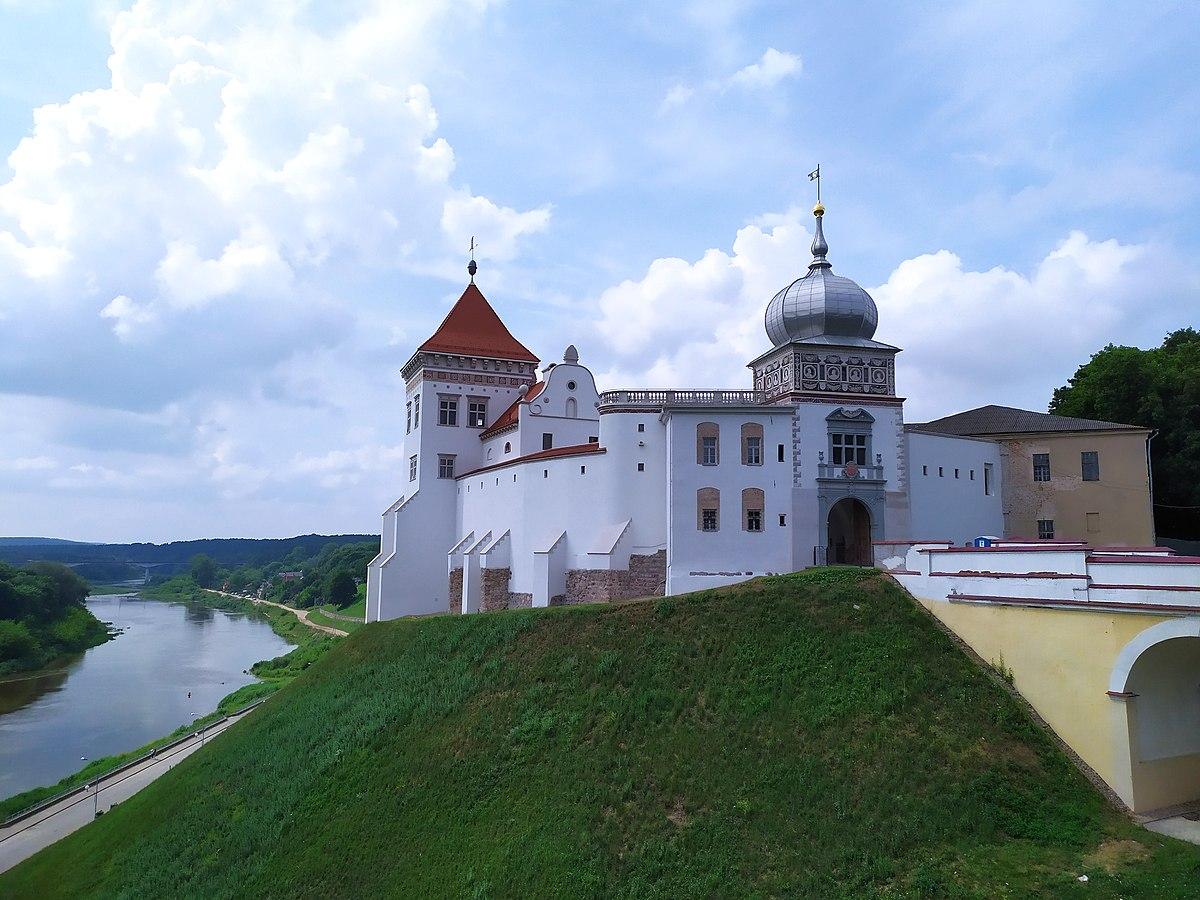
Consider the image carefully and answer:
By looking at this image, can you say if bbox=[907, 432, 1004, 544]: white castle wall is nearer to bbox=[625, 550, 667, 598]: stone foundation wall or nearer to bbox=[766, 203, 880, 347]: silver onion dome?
bbox=[766, 203, 880, 347]: silver onion dome

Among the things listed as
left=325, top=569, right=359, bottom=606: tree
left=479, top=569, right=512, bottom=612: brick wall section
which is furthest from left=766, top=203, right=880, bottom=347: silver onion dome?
left=325, top=569, right=359, bottom=606: tree

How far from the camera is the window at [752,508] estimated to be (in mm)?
28984

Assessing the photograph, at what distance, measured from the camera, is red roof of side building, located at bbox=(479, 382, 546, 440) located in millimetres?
41500

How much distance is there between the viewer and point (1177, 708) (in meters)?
14.8

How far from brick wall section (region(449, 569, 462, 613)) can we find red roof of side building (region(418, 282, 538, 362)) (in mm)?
12473

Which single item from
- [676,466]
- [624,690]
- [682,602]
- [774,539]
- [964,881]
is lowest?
[964,881]

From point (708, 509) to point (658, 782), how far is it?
13390 millimetres

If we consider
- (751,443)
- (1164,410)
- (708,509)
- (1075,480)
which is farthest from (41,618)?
(1164,410)

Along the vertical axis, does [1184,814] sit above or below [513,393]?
below

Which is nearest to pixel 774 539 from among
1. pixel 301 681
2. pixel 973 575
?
pixel 973 575

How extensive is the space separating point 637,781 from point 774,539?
13.5 meters

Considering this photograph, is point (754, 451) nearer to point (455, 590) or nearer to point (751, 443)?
point (751, 443)

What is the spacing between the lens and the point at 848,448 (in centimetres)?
2970

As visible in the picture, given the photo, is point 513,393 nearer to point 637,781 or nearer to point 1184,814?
point 637,781
